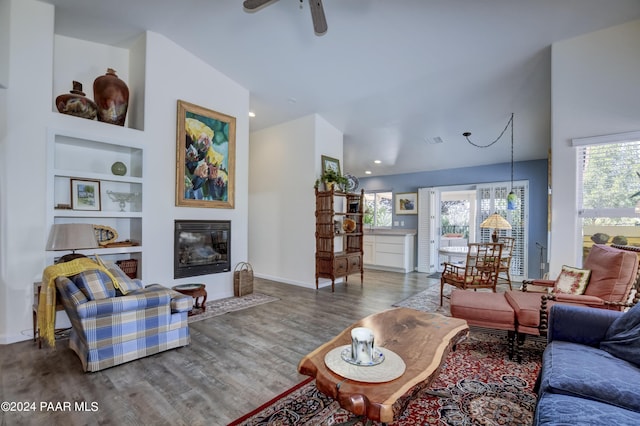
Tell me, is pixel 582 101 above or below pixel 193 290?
above

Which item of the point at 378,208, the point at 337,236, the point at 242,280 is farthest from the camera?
the point at 378,208

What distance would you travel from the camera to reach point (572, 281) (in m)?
2.81

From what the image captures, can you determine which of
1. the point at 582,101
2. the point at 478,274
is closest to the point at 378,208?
the point at 478,274

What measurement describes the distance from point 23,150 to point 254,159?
12.7ft

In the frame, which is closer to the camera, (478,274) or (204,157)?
(478,274)

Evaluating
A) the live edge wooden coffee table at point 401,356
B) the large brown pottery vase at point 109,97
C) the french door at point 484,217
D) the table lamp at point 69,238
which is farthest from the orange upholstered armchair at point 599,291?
the large brown pottery vase at point 109,97

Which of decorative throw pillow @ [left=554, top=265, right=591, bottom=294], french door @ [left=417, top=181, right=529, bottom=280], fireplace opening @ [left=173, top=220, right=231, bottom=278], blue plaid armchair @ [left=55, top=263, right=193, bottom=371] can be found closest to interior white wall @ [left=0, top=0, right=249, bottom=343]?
fireplace opening @ [left=173, top=220, right=231, bottom=278]

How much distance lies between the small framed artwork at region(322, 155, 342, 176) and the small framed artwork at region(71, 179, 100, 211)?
354 centimetres

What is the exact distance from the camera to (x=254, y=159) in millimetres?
6539

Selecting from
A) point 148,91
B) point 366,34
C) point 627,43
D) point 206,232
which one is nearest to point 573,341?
point 627,43

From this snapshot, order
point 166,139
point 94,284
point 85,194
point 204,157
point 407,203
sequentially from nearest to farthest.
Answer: point 94,284 < point 85,194 < point 166,139 < point 204,157 < point 407,203

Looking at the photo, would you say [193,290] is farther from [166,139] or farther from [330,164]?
[330,164]

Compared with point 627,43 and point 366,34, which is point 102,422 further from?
point 627,43

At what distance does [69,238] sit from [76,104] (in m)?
1.75
